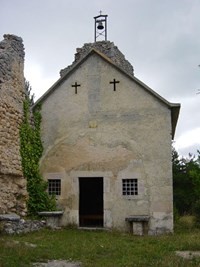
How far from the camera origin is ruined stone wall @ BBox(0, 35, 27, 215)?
43.5ft

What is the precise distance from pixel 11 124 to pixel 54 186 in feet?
11.7

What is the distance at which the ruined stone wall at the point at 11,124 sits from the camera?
523 inches

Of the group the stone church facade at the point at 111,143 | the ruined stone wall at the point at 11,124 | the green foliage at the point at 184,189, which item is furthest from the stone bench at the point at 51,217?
the green foliage at the point at 184,189

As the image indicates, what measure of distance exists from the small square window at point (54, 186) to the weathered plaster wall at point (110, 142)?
0.88 feet

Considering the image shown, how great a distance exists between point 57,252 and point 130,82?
8632mm

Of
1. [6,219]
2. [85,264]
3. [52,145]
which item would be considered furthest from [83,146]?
[85,264]

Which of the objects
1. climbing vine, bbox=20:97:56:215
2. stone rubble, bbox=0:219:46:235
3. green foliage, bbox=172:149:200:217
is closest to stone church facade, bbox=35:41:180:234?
climbing vine, bbox=20:97:56:215

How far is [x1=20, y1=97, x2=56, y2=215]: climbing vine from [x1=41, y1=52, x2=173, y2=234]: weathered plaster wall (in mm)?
575

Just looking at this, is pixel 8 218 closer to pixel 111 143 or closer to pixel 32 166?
pixel 32 166

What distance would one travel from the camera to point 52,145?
1630cm

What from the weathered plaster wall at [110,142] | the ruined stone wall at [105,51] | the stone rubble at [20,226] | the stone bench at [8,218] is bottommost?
the stone rubble at [20,226]

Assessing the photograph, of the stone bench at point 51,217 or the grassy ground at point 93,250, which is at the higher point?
the stone bench at point 51,217

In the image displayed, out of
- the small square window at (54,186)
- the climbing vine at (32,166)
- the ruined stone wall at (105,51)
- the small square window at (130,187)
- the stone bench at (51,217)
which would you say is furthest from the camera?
the ruined stone wall at (105,51)

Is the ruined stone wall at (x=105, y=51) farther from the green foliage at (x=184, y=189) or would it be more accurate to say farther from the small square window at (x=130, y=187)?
the green foliage at (x=184, y=189)
